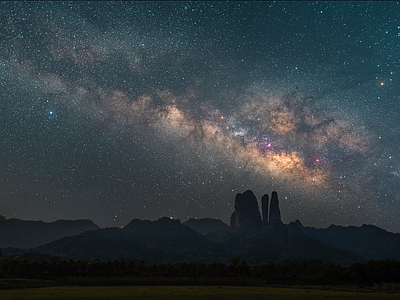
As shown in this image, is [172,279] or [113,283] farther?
[172,279]

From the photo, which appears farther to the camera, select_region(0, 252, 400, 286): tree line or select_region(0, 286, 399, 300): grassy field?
select_region(0, 252, 400, 286): tree line

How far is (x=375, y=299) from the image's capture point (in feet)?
147

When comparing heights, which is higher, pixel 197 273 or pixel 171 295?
pixel 171 295

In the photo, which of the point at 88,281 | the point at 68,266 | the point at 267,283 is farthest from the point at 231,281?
the point at 68,266

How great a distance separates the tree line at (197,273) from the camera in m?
93.1

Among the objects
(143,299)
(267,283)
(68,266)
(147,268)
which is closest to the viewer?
(143,299)

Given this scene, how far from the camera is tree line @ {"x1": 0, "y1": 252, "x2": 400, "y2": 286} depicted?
9312cm

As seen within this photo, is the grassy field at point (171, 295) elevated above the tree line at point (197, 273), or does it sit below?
above

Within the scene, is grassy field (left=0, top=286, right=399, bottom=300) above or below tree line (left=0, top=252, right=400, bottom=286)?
above

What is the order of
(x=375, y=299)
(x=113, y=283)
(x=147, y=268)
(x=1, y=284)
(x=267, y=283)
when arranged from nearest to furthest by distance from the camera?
(x=375, y=299), (x=1, y=284), (x=113, y=283), (x=267, y=283), (x=147, y=268)

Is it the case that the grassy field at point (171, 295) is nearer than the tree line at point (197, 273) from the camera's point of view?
Yes

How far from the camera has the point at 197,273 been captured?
113062mm

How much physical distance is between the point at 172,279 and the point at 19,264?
2426 inches

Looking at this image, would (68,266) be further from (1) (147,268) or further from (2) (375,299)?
(2) (375,299)
